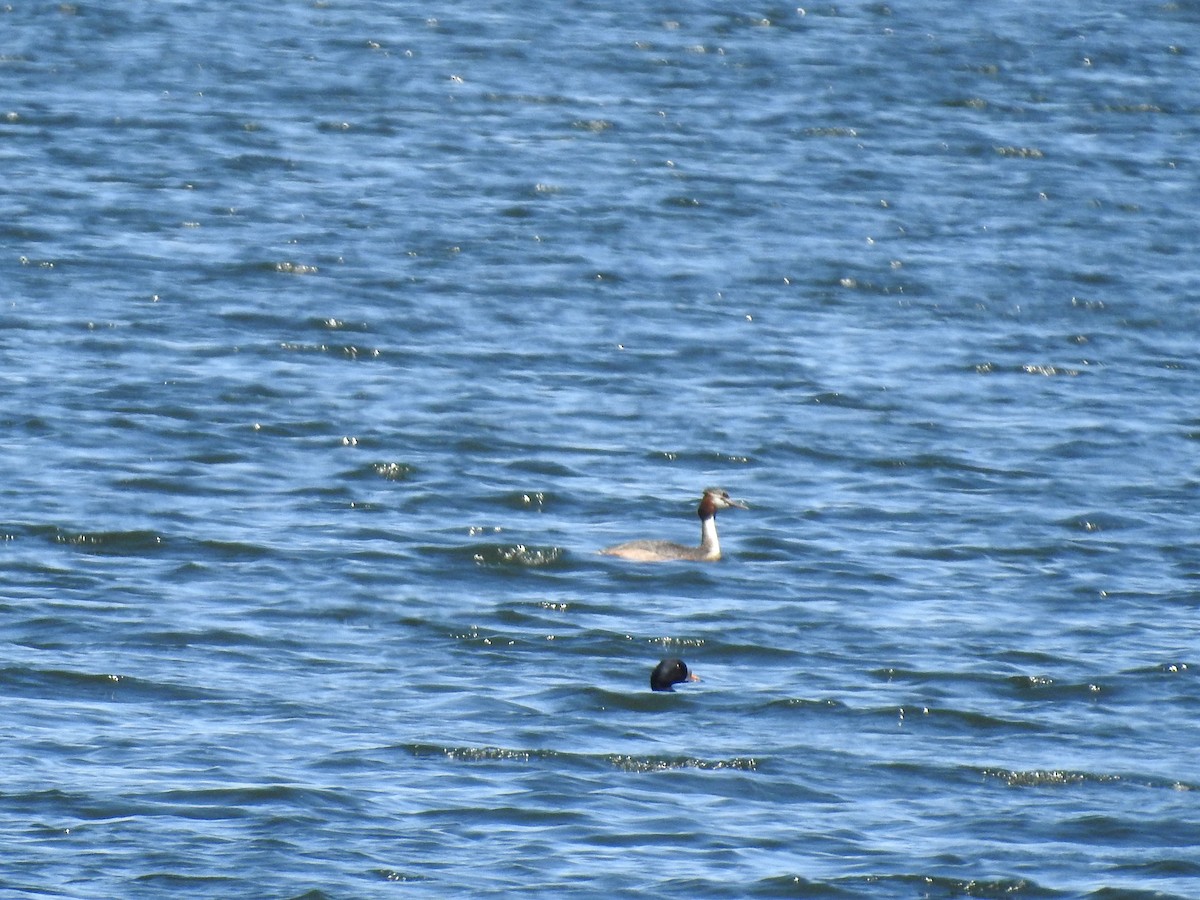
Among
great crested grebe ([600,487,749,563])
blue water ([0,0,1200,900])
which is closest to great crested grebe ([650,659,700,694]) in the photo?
blue water ([0,0,1200,900])

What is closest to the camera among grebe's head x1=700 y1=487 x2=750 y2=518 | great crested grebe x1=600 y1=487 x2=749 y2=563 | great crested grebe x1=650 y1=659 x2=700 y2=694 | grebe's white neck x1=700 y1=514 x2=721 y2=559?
great crested grebe x1=650 y1=659 x2=700 y2=694

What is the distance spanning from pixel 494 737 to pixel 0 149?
71.2ft

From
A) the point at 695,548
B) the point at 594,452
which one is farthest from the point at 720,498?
the point at 594,452

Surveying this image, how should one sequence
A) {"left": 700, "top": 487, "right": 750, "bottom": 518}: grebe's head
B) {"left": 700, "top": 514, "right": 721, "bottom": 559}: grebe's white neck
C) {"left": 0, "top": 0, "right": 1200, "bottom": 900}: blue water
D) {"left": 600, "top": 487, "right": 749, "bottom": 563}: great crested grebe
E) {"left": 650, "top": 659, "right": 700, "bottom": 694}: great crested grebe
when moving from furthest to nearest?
{"left": 700, "top": 487, "right": 750, "bottom": 518}: grebe's head, {"left": 700, "top": 514, "right": 721, "bottom": 559}: grebe's white neck, {"left": 600, "top": 487, "right": 749, "bottom": 563}: great crested grebe, {"left": 650, "top": 659, "right": 700, "bottom": 694}: great crested grebe, {"left": 0, "top": 0, "right": 1200, "bottom": 900}: blue water

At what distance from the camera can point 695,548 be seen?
2181 cm

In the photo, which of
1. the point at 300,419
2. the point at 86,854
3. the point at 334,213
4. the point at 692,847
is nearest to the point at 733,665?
the point at 692,847

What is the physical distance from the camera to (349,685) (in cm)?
1781

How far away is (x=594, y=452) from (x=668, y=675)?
281 inches

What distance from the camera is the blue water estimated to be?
50.7 feet

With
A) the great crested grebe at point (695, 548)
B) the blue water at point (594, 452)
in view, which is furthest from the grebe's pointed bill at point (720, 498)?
the blue water at point (594, 452)

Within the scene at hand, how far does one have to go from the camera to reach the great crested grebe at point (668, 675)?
17750 millimetres

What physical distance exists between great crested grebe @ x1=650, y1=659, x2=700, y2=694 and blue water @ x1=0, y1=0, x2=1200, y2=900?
17 cm

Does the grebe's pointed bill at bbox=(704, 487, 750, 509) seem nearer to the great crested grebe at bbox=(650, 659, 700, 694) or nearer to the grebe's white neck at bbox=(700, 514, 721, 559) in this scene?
the grebe's white neck at bbox=(700, 514, 721, 559)

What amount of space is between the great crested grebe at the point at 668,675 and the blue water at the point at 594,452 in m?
0.17
